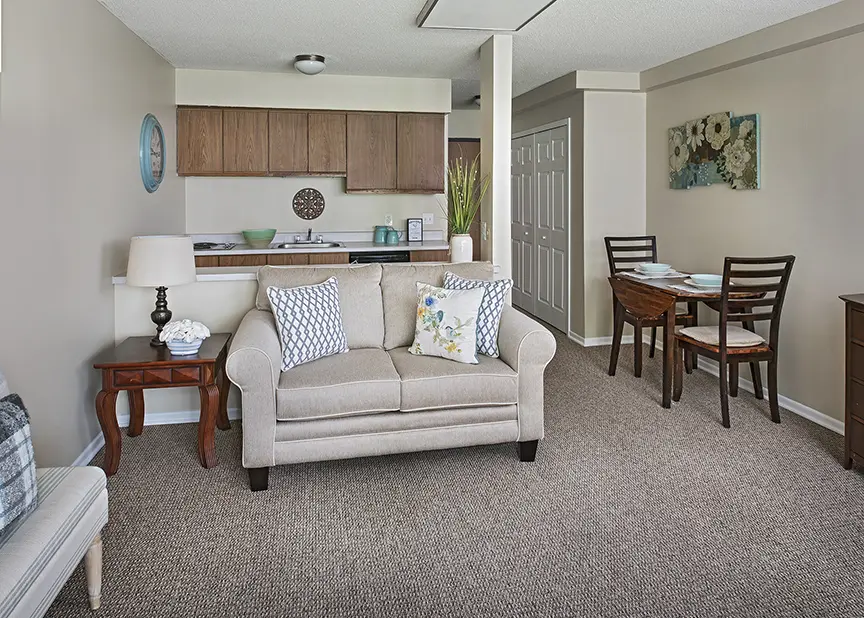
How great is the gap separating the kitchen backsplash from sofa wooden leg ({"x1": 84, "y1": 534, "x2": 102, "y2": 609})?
168 inches

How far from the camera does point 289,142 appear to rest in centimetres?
576

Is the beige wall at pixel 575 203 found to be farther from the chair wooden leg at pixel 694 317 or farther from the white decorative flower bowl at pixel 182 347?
the white decorative flower bowl at pixel 182 347

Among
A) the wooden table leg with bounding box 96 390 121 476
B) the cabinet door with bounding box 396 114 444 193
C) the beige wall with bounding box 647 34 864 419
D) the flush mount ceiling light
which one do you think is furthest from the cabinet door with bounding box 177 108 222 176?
the beige wall with bounding box 647 34 864 419

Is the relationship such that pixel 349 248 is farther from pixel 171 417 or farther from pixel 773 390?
pixel 773 390

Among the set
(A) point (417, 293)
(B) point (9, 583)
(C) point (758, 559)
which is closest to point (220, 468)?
(A) point (417, 293)

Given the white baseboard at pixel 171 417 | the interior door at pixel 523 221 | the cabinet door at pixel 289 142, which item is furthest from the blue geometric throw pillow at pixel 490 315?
the interior door at pixel 523 221

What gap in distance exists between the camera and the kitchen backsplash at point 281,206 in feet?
19.3

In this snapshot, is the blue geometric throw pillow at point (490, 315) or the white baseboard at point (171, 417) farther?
the white baseboard at point (171, 417)

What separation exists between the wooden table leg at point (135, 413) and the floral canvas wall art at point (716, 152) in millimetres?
4056

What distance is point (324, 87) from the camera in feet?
18.9

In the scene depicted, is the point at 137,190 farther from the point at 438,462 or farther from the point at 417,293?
the point at 438,462

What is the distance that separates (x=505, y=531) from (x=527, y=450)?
70 cm

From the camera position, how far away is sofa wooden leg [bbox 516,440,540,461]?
3.19m

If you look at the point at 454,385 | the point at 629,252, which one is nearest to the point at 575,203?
the point at 629,252
